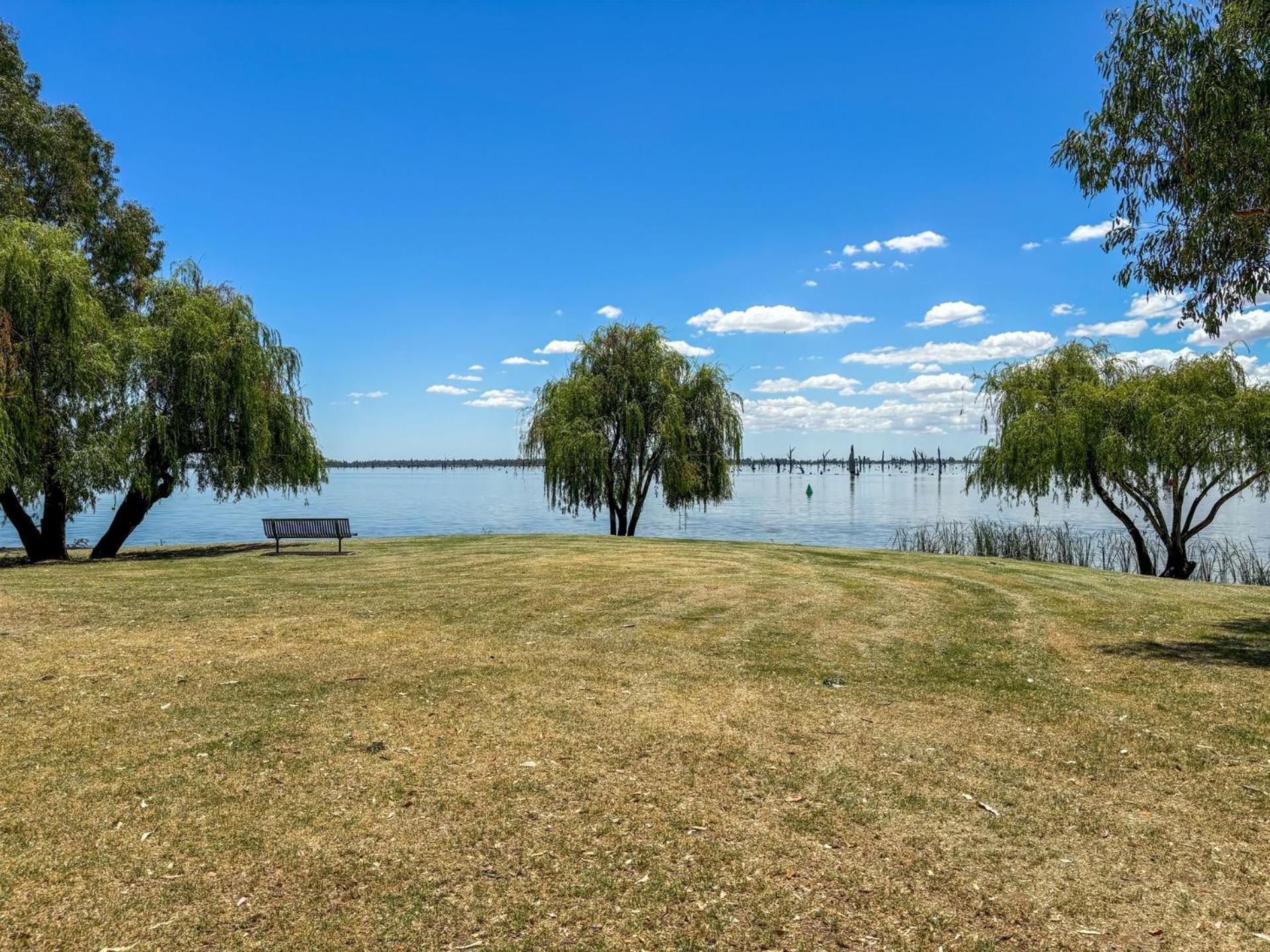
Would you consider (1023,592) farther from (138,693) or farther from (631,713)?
(138,693)

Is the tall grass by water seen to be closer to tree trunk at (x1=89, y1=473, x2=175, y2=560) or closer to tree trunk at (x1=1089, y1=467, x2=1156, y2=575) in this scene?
tree trunk at (x1=1089, y1=467, x2=1156, y2=575)

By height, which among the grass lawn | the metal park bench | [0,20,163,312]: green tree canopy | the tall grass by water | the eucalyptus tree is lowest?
the tall grass by water

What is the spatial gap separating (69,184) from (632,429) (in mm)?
21491

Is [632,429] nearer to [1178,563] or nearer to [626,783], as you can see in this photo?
[1178,563]

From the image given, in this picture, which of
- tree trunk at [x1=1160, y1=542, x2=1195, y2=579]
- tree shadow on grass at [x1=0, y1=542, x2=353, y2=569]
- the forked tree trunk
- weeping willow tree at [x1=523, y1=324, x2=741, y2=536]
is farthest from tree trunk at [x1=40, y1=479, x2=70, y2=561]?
tree trunk at [x1=1160, y1=542, x2=1195, y2=579]

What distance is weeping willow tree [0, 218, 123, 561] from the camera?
17062 mm

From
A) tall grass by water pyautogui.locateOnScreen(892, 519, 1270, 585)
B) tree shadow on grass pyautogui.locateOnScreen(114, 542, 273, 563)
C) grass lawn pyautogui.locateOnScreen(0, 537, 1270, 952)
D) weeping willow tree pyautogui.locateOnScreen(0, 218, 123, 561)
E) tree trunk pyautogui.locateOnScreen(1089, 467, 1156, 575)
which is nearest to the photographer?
grass lawn pyautogui.locateOnScreen(0, 537, 1270, 952)

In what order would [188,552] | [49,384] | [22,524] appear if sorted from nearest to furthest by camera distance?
[49,384]
[22,524]
[188,552]

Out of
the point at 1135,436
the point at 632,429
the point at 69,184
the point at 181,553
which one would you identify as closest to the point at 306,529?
the point at 181,553

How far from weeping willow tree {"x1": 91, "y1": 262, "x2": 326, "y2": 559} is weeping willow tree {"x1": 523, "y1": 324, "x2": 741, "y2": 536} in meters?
9.68

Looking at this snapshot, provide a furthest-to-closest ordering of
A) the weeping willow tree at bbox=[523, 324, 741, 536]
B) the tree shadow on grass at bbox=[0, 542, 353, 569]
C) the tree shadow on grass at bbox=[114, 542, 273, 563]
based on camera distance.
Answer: the weeping willow tree at bbox=[523, 324, 741, 536], the tree shadow on grass at bbox=[114, 542, 273, 563], the tree shadow on grass at bbox=[0, 542, 353, 569]

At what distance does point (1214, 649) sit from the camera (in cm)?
962

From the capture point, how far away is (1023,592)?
1424cm

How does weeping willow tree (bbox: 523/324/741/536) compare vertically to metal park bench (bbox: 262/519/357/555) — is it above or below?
above
